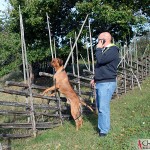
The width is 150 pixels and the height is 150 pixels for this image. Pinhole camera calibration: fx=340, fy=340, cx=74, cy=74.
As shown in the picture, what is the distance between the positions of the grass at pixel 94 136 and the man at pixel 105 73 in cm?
31

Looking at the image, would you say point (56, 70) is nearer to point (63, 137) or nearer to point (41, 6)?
point (63, 137)

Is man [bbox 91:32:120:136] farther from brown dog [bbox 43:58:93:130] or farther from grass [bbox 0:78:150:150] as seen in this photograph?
brown dog [bbox 43:58:93:130]

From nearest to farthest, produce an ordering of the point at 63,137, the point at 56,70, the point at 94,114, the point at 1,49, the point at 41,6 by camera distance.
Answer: the point at 63,137 < the point at 56,70 < the point at 94,114 < the point at 41,6 < the point at 1,49

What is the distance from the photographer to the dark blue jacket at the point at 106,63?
208 inches

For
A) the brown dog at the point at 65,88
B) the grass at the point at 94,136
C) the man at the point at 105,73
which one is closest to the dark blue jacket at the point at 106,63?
the man at the point at 105,73

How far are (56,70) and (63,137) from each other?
1.74 m

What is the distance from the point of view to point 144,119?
6438mm

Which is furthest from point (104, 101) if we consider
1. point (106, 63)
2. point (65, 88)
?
point (65, 88)

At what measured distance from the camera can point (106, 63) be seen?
5.38 meters

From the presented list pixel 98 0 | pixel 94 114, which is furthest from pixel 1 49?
pixel 94 114

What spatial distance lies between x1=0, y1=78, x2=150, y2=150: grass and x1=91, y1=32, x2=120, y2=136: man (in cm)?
31

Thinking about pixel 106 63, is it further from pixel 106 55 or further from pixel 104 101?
pixel 104 101

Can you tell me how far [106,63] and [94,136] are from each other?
4.08 ft

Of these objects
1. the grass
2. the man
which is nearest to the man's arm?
the man
